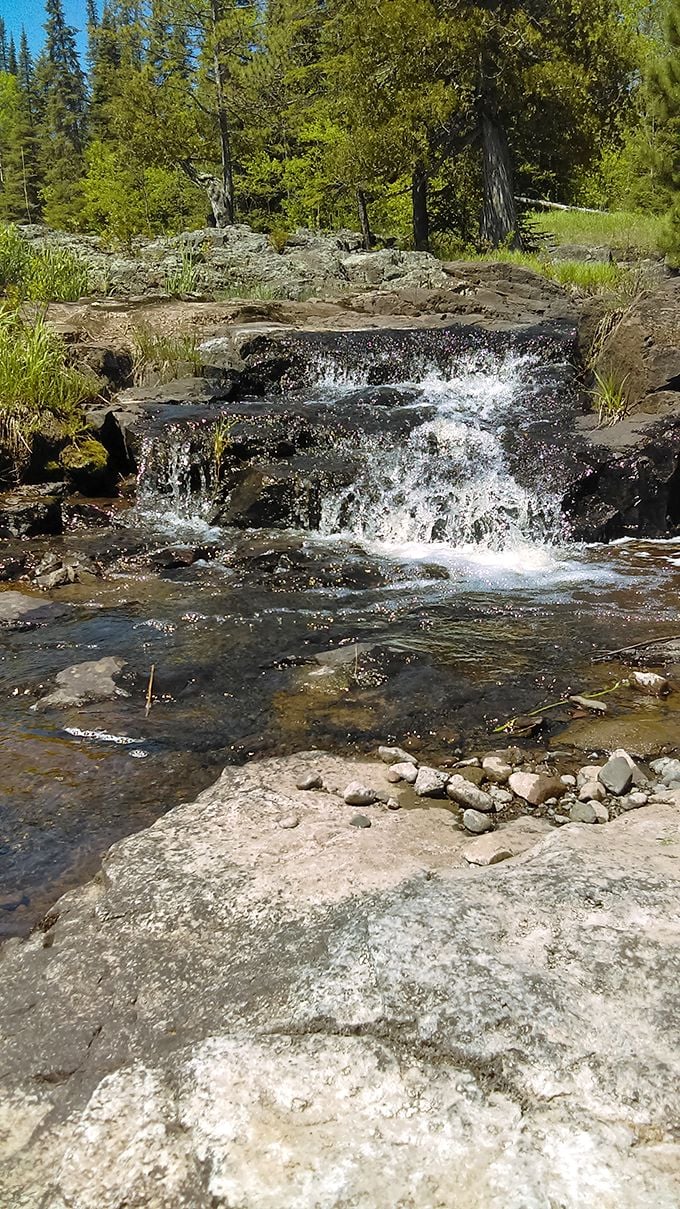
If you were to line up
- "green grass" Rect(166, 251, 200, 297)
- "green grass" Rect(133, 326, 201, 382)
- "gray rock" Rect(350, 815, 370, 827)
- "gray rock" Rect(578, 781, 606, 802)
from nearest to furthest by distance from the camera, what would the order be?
"gray rock" Rect(350, 815, 370, 827) < "gray rock" Rect(578, 781, 606, 802) < "green grass" Rect(133, 326, 201, 382) < "green grass" Rect(166, 251, 200, 297)

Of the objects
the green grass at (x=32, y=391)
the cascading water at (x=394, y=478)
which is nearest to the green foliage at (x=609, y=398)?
the cascading water at (x=394, y=478)

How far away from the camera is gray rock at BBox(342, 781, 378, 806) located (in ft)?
10.9

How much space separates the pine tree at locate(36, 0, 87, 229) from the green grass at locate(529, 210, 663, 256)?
2203 cm

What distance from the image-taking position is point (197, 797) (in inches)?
135

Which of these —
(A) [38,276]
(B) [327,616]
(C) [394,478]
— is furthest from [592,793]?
(A) [38,276]

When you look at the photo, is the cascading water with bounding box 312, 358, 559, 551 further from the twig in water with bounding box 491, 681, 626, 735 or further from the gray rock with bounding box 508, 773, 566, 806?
the gray rock with bounding box 508, 773, 566, 806

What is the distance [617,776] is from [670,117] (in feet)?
67.3

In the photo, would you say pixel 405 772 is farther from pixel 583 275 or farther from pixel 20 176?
pixel 20 176

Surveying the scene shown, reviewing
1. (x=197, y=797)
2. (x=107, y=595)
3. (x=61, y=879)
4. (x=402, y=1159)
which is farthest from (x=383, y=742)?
(x=107, y=595)

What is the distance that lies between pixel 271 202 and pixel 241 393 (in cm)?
2701

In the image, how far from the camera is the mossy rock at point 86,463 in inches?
360

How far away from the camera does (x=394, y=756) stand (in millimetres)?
3787

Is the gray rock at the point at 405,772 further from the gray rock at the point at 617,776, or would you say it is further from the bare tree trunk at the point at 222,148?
the bare tree trunk at the point at 222,148

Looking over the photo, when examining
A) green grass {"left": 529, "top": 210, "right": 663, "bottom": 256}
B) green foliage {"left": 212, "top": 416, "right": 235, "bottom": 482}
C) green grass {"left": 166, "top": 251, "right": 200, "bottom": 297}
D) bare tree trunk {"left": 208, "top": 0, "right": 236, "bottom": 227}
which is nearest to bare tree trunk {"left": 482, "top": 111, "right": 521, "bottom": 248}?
green grass {"left": 529, "top": 210, "right": 663, "bottom": 256}
